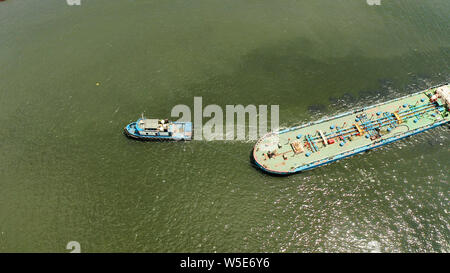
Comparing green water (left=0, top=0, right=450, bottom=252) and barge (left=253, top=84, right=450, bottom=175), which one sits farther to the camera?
barge (left=253, top=84, right=450, bottom=175)

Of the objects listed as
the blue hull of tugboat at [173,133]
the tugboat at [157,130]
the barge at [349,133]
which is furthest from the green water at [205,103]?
the barge at [349,133]

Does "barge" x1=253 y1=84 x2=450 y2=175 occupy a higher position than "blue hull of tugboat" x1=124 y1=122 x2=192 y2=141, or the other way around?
"blue hull of tugboat" x1=124 y1=122 x2=192 y2=141

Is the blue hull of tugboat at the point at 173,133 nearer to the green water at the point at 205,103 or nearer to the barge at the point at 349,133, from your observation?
the green water at the point at 205,103

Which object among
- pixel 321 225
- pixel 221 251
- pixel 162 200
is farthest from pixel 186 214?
pixel 321 225

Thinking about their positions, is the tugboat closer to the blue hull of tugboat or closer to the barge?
the blue hull of tugboat

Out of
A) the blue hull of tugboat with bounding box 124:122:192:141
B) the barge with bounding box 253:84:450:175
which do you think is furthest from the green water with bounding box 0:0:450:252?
the barge with bounding box 253:84:450:175

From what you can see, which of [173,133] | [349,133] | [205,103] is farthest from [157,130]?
[349,133]

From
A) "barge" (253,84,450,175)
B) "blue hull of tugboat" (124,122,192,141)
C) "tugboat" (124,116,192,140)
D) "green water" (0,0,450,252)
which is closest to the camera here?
"green water" (0,0,450,252)
